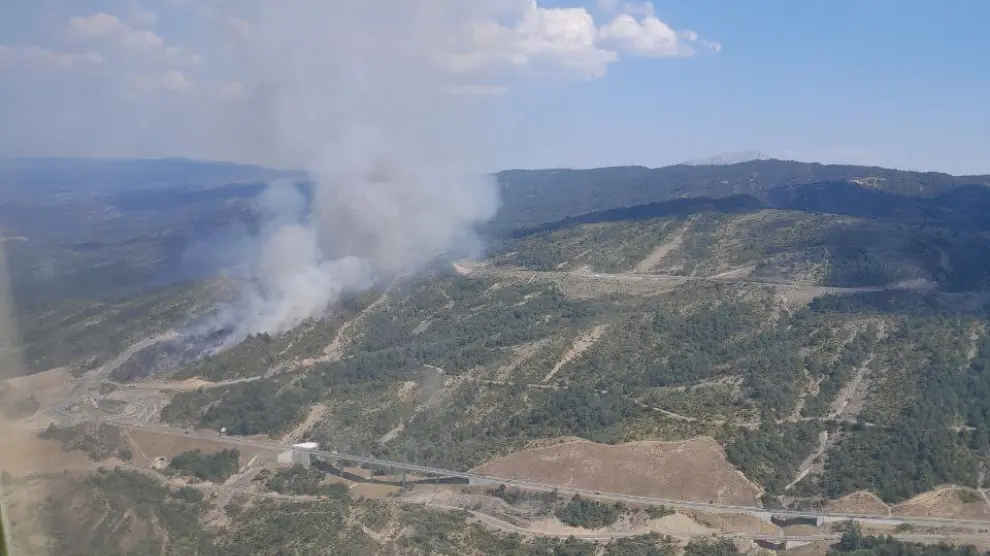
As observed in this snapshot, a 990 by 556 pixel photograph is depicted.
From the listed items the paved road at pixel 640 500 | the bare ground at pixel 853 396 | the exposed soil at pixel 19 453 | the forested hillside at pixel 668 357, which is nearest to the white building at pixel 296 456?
the paved road at pixel 640 500

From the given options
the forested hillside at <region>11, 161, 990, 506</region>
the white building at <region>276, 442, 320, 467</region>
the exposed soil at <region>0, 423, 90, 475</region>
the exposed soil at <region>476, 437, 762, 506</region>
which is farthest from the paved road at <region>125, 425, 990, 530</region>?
the exposed soil at <region>0, 423, 90, 475</region>

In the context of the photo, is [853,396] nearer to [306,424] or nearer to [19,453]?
[306,424]

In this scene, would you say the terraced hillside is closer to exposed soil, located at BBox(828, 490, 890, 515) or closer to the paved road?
exposed soil, located at BBox(828, 490, 890, 515)

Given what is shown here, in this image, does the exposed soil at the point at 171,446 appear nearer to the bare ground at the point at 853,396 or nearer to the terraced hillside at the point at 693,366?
the terraced hillside at the point at 693,366

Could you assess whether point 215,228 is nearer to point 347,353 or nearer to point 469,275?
point 469,275

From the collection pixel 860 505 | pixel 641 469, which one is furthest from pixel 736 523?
pixel 860 505
